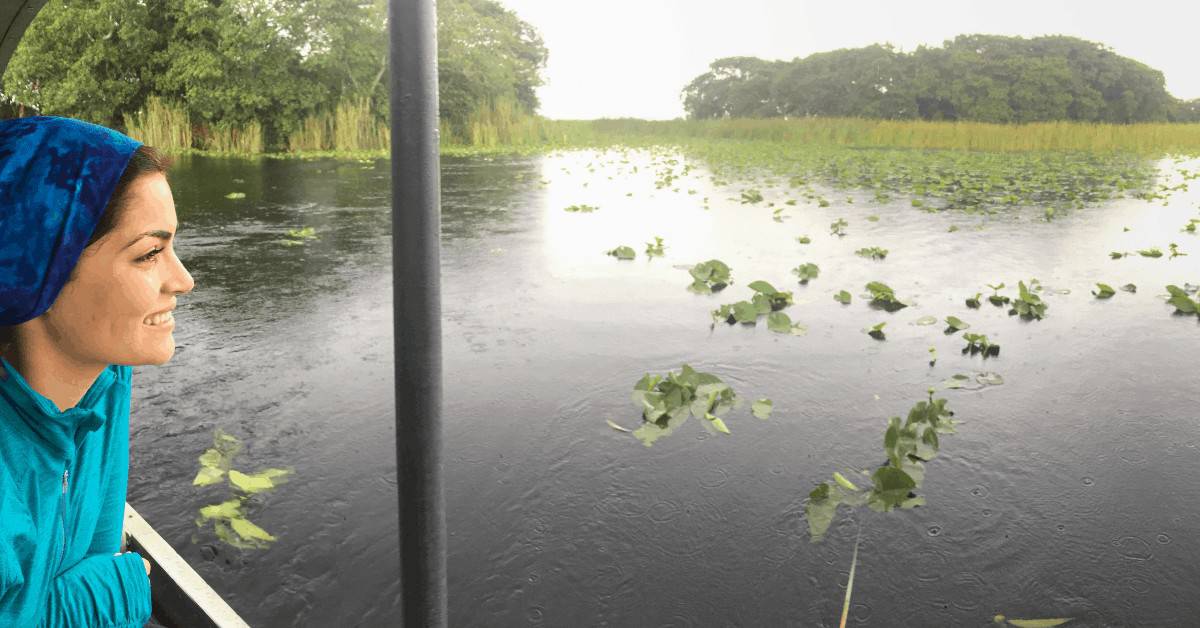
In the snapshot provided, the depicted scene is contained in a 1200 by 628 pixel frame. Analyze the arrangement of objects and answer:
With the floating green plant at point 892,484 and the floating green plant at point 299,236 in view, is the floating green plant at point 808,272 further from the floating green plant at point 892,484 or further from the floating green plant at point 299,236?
the floating green plant at point 299,236

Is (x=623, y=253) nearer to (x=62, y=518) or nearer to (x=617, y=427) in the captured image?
(x=617, y=427)

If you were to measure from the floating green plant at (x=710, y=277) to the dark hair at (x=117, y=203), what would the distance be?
18.0ft

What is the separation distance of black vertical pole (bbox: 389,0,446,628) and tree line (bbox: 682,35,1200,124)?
4644cm

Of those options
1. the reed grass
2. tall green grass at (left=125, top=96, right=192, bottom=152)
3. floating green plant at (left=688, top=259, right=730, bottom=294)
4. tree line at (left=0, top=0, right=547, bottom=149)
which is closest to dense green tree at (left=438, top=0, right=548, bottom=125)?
tree line at (left=0, top=0, right=547, bottom=149)

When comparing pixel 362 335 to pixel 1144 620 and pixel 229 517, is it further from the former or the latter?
pixel 1144 620

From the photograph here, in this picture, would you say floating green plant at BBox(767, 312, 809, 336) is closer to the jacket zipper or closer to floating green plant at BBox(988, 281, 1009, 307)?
floating green plant at BBox(988, 281, 1009, 307)

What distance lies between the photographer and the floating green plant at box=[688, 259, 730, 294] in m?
6.36

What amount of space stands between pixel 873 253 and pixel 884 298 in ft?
6.71

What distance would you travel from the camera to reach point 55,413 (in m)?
0.98

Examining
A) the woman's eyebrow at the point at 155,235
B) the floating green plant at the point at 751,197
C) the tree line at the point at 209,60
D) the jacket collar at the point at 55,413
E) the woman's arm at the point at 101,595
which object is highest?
the tree line at the point at 209,60

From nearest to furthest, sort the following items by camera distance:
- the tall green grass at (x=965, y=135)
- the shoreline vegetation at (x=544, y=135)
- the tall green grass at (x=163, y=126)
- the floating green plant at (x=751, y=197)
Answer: the floating green plant at (x=751, y=197) → the tall green grass at (x=163, y=126) → the shoreline vegetation at (x=544, y=135) → the tall green grass at (x=965, y=135)

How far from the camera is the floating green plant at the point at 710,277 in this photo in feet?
20.9

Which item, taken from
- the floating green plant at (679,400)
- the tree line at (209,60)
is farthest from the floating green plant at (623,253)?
the tree line at (209,60)

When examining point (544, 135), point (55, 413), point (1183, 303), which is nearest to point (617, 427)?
point (55, 413)
